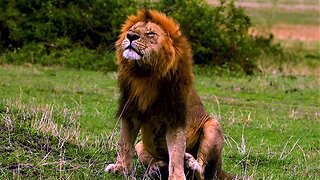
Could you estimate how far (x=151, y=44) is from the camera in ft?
20.4

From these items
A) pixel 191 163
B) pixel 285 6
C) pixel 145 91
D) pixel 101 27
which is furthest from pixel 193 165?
pixel 285 6

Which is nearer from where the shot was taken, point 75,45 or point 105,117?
point 105,117

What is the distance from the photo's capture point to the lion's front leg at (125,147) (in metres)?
6.57

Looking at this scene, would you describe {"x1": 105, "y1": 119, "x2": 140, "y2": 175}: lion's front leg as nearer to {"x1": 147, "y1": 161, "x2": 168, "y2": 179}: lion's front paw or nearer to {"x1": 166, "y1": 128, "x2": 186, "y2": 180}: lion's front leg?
{"x1": 147, "y1": 161, "x2": 168, "y2": 179}: lion's front paw

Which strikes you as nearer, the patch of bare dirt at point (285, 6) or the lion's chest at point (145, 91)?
the lion's chest at point (145, 91)

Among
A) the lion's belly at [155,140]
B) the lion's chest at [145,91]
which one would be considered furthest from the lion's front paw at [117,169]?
the lion's chest at [145,91]

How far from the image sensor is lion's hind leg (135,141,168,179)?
260 inches

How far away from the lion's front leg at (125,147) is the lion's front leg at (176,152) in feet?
1.17

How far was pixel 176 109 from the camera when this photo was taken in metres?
6.37

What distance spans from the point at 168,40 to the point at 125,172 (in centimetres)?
118

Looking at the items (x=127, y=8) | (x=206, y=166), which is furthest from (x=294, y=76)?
(x=206, y=166)

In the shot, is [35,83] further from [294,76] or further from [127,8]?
[294,76]

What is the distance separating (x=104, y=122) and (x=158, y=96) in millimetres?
3912

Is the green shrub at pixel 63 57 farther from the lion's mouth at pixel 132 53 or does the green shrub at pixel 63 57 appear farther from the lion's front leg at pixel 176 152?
the lion's mouth at pixel 132 53
